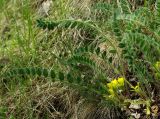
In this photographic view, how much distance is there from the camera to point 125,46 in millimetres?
2504

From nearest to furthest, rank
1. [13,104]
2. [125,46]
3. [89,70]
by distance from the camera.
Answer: [125,46], [89,70], [13,104]

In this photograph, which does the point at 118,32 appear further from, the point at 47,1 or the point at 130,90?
the point at 47,1

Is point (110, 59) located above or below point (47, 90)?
above

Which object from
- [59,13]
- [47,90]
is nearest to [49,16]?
[59,13]

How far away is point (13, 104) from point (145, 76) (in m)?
0.98

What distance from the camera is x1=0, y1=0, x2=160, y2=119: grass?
8.22 feet

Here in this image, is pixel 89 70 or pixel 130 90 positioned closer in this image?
pixel 130 90

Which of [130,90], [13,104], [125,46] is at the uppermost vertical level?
[125,46]

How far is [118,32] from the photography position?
258 centimetres

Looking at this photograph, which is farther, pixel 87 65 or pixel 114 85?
pixel 87 65

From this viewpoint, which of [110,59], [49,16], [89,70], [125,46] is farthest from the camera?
[49,16]

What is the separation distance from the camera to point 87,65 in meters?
2.78

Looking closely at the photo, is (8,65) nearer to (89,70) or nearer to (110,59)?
(89,70)

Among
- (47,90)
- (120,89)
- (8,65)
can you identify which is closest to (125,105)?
(120,89)
